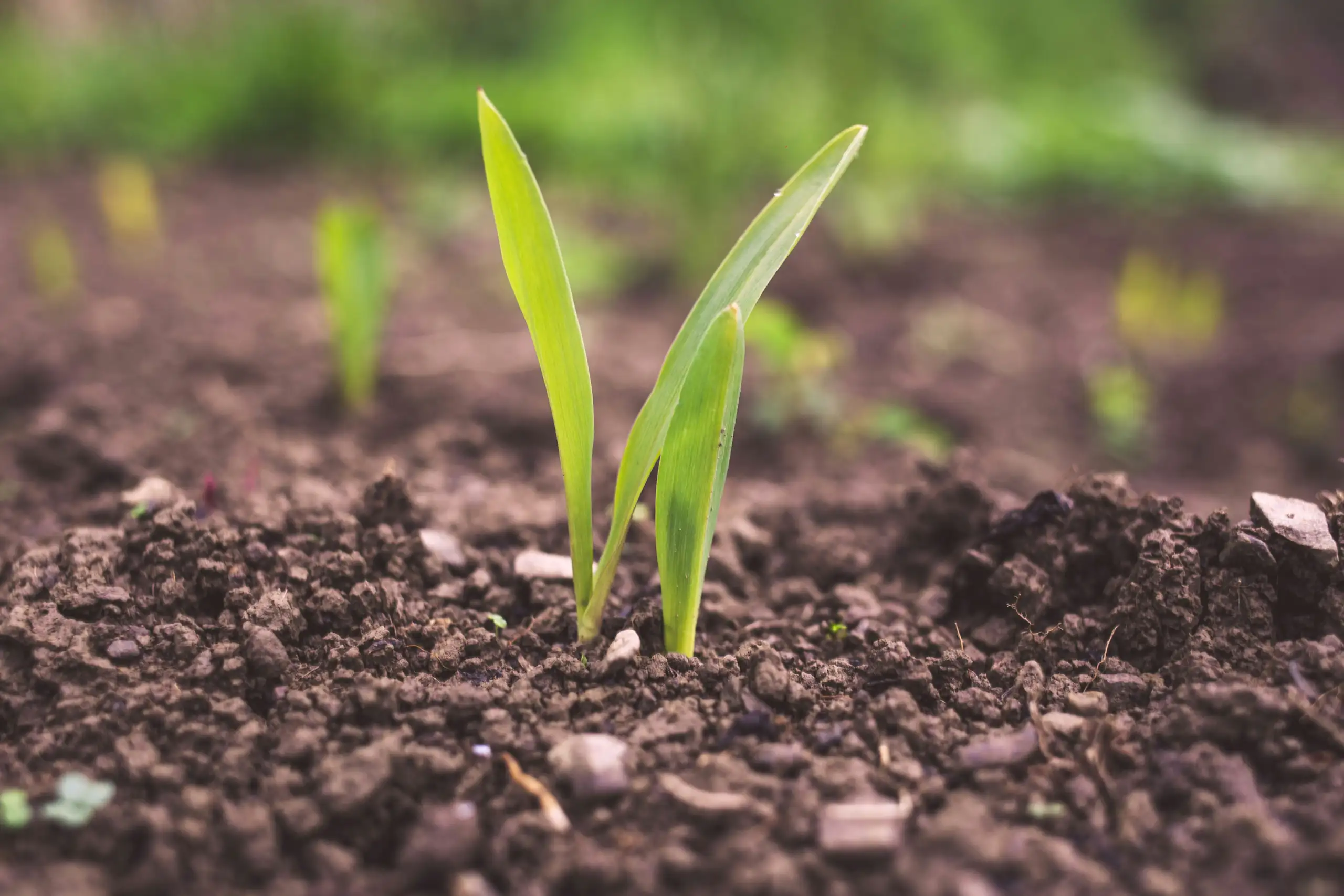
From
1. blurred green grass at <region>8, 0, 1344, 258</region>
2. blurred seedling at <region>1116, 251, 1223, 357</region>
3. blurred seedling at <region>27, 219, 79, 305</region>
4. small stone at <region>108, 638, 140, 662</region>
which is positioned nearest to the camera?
small stone at <region>108, 638, 140, 662</region>

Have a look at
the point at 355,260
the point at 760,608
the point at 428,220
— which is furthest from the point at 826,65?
the point at 760,608

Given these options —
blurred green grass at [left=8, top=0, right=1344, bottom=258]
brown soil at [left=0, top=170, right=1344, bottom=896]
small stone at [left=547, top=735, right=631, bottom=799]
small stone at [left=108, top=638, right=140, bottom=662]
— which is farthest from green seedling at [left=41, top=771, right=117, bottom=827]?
blurred green grass at [left=8, top=0, right=1344, bottom=258]

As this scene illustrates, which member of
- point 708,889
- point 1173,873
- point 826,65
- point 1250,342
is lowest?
point 708,889

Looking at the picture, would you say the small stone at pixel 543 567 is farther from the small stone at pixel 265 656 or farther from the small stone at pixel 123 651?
the small stone at pixel 123 651

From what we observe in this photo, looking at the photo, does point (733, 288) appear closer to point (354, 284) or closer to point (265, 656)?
point (265, 656)

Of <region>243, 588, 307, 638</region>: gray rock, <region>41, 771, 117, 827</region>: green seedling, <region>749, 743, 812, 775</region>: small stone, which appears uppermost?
<region>749, 743, 812, 775</region>: small stone

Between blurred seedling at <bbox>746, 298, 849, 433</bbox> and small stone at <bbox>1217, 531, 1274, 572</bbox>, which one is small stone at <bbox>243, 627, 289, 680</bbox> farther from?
blurred seedling at <bbox>746, 298, 849, 433</bbox>

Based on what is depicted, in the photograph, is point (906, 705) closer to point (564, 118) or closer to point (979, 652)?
point (979, 652)
